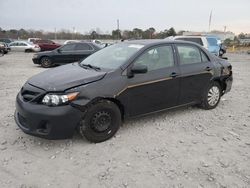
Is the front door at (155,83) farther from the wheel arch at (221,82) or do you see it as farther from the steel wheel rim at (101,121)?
the wheel arch at (221,82)

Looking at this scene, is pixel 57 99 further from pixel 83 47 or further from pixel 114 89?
pixel 83 47

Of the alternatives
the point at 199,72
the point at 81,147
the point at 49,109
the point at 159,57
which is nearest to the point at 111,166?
the point at 81,147

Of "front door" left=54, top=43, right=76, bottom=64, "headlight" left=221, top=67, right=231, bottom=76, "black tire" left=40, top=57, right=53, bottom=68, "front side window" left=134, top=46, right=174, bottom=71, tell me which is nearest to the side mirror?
"front side window" left=134, top=46, right=174, bottom=71

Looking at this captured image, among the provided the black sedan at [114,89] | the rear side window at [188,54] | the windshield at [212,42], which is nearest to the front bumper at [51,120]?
the black sedan at [114,89]

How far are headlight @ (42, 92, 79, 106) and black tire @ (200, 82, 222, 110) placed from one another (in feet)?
10.1

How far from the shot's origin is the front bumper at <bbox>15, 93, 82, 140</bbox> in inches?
154

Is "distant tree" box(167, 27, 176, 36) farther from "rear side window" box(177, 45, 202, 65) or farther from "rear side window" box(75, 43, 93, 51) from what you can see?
"rear side window" box(177, 45, 202, 65)

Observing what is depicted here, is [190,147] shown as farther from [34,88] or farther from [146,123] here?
[34,88]

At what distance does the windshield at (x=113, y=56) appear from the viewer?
478 cm

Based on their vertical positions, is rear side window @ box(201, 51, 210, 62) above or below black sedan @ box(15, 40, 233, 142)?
above

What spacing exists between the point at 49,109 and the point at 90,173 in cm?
108

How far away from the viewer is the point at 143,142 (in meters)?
4.40

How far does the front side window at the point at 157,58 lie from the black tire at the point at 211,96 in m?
1.24

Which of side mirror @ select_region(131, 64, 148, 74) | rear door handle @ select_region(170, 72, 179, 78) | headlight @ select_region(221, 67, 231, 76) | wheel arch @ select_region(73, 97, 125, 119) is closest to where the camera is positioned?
wheel arch @ select_region(73, 97, 125, 119)
